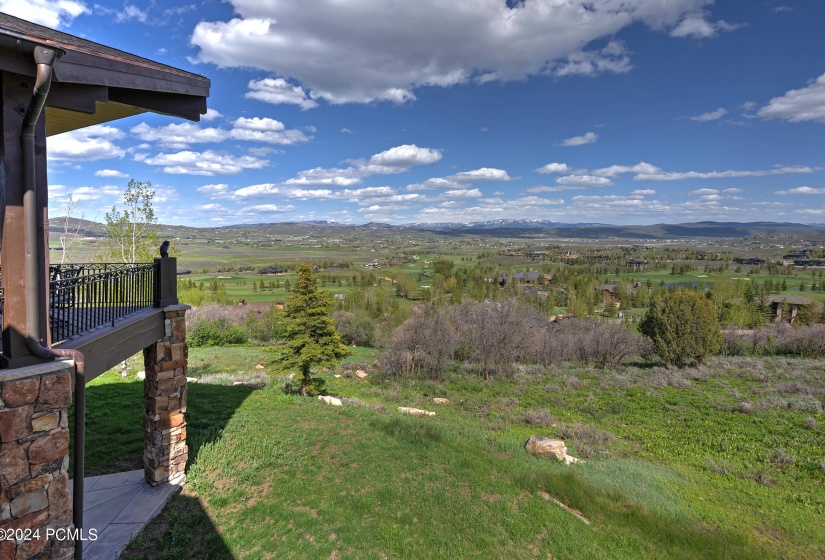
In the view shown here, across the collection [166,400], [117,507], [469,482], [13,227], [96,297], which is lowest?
[469,482]

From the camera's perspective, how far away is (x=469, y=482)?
28.6ft

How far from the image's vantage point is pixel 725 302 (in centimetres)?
5081

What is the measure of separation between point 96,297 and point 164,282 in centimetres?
157

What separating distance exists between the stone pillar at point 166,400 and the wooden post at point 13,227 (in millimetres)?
3652

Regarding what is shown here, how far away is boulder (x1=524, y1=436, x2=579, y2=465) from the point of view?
→ 1120cm

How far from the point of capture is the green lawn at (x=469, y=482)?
6.68 metres

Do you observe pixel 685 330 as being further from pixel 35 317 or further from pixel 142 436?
pixel 35 317

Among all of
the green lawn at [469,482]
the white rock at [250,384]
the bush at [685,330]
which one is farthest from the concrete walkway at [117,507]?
the bush at [685,330]

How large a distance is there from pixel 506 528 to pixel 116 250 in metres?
19.2

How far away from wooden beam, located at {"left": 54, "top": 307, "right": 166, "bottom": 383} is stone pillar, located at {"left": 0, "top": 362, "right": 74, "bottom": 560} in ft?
1.83

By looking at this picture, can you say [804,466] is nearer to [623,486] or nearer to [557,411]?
[623,486]

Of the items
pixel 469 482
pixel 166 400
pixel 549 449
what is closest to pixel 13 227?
pixel 166 400

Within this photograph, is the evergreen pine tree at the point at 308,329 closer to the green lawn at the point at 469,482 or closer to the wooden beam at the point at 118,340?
the green lawn at the point at 469,482

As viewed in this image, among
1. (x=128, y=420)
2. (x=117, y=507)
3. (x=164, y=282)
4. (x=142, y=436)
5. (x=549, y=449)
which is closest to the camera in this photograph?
(x=117, y=507)
